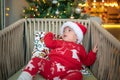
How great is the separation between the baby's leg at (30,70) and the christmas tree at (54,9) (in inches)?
45.7

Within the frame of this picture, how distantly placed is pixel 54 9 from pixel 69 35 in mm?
1004

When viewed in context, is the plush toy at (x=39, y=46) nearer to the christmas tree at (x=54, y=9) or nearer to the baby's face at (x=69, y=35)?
the baby's face at (x=69, y=35)

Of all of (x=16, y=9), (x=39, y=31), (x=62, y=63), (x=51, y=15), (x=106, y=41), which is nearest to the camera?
(x=106, y=41)

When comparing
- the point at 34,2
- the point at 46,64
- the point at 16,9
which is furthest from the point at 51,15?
the point at 16,9

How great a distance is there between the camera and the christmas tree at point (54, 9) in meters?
3.63

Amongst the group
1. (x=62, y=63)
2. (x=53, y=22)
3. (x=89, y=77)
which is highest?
(x=53, y=22)

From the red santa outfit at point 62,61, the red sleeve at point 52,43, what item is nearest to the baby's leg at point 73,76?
the red santa outfit at point 62,61

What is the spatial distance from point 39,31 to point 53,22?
0.63ft

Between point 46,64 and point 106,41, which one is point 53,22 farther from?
point 106,41

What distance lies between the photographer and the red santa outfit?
251 cm

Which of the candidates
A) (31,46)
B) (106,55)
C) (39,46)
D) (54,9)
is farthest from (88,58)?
(54,9)

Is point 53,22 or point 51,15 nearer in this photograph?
point 53,22

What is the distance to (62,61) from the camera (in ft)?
8.53

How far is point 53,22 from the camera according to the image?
3.33 m
